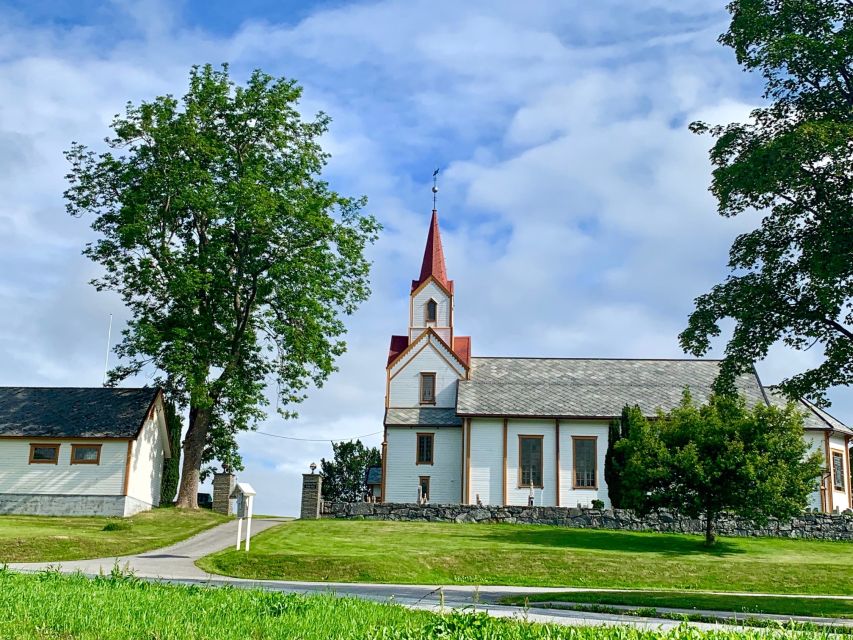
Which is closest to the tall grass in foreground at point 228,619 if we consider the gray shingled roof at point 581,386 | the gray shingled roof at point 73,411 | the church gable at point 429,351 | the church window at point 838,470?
the gray shingled roof at point 73,411

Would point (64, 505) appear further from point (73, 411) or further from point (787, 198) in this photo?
point (787, 198)

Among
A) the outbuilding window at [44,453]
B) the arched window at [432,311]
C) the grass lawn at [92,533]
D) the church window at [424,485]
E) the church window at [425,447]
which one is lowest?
the grass lawn at [92,533]

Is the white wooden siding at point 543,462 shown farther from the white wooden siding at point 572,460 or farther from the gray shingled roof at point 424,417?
the gray shingled roof at point 424,417

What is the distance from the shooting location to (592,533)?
3728 centimetres

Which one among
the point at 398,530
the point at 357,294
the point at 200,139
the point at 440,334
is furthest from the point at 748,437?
the point at 200,139

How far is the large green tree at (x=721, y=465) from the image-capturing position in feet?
110

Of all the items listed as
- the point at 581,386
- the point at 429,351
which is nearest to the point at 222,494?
the point at 429,351

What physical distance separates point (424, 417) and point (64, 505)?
19.3 meters

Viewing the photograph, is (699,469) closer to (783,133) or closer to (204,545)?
(783,133)

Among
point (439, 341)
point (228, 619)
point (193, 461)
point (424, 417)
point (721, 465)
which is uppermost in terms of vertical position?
point (439, 341)

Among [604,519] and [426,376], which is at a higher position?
[426,376]

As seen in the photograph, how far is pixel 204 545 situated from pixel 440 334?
26.3m

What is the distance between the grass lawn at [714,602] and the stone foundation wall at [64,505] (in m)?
25.6

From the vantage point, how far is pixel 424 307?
55.5m
